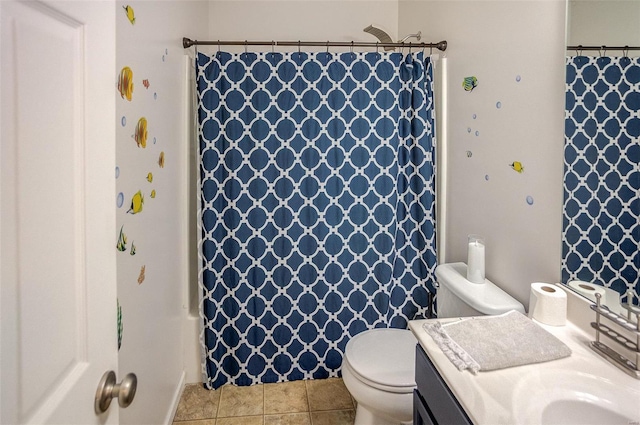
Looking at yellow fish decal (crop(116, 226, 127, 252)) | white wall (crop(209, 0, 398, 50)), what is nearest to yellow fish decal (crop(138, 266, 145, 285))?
yellow fish decal (crop(116, 226, 127, 252))

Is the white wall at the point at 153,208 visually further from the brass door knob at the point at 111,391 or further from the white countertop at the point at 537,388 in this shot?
the white countertop at the point at 537,388

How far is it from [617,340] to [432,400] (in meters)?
0.50

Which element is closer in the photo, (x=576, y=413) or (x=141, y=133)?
(x=576, y=413)

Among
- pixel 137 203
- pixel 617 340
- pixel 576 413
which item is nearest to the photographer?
pixel 576 413

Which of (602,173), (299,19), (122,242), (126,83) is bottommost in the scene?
(122,242)

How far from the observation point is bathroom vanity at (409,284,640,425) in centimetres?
72

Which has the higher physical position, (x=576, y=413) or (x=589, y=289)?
(x=589, y=289)

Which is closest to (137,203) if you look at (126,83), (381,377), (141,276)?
(141,276)

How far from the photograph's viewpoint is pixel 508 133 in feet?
4.63

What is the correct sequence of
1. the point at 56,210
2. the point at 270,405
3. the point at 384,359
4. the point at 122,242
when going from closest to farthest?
the point at 56,210, the point at 122,242, the point at 384,359, the point at 270,405

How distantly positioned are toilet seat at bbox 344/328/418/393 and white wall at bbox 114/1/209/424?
0.84 m

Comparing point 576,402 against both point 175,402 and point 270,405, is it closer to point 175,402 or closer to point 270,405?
point 270,405

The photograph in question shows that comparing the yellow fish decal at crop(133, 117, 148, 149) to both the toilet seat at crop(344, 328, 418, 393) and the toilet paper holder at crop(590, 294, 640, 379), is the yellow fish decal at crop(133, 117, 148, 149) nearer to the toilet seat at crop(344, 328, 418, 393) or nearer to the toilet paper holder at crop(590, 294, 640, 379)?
the toilet seat at crop(344, 328, 418, 393)

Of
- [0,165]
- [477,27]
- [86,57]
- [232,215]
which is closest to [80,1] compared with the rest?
[86,57]
